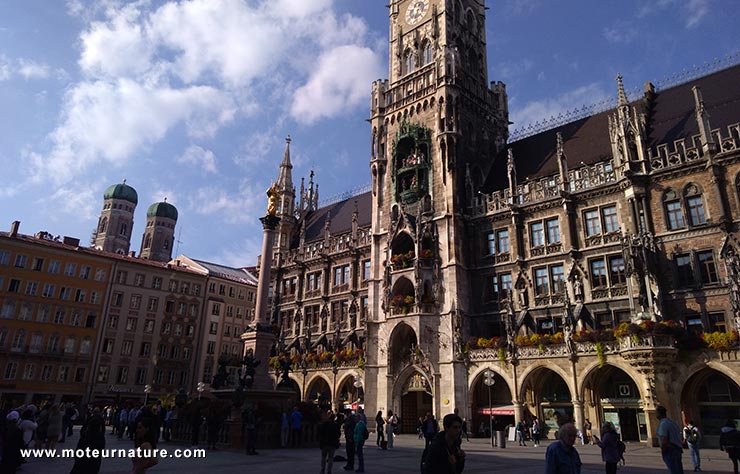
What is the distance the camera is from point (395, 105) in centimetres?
4691

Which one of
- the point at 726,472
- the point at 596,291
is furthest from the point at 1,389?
the point at 726,472

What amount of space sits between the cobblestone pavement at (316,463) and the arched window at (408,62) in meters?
35.4

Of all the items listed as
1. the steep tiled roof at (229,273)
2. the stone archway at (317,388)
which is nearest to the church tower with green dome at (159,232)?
the steep tiled roof at (229,273)

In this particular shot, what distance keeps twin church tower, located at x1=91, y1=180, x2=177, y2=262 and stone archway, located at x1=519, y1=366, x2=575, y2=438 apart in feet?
357

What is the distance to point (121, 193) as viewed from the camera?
129375mm

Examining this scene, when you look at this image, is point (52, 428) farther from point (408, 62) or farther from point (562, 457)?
point (408, 62)

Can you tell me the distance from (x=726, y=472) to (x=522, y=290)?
818 inches

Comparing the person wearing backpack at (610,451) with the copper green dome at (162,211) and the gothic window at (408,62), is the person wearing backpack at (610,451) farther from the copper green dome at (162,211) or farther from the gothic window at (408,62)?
the copper green dome at (162,211)

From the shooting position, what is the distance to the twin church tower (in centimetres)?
12400

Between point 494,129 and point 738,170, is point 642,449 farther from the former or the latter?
point 494,129

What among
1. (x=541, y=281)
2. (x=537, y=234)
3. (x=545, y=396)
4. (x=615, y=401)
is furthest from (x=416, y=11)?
(x=615, y=401)

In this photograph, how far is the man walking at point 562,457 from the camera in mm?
6477

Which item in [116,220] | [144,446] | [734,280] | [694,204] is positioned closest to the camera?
[144,446]

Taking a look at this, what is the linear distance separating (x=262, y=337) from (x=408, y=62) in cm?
3202
